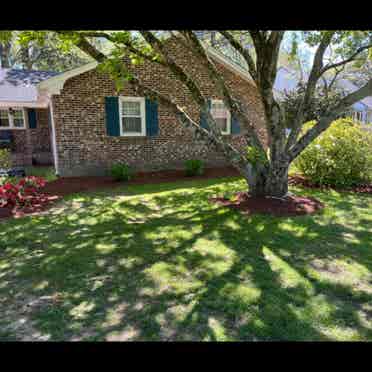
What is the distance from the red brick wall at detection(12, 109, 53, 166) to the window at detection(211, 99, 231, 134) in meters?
7.83

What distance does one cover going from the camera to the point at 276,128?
6910mm

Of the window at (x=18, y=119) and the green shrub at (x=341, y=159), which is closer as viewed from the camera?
the green shrub at (x=341, y=159)

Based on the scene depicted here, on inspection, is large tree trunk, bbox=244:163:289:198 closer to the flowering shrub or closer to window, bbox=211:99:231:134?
the flowering shrub

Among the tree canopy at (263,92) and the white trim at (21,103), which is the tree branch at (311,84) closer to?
the tree canopy at (263,92)

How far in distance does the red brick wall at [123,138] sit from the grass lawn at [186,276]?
14.8ft

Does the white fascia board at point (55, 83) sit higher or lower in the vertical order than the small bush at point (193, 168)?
higher

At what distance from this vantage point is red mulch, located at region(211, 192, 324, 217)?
6480 millimetres

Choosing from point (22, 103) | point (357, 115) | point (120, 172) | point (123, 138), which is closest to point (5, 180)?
point (120, 172)

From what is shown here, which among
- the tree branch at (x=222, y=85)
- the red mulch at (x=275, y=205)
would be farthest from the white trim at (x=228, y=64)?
the red mulch at (x=275, y=205)

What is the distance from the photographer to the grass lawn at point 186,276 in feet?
9.41

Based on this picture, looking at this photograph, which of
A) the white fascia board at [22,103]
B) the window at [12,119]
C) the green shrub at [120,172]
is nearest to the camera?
the green shrub at [120,172]
